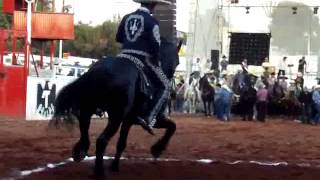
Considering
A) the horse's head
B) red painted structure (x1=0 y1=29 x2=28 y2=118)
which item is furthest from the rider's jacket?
red painted structure (x1=0 y1=29 x2=28 y2=118)

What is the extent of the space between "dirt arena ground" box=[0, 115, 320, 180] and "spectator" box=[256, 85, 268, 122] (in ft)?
33.3

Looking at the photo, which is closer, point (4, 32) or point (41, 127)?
point (41, 127)

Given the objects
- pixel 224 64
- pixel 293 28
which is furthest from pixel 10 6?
pixel 293 28

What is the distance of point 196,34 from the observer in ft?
121

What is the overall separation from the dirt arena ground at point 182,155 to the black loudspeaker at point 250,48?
780 inches

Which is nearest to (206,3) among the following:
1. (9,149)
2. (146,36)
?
(9,149)

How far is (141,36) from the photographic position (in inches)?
362

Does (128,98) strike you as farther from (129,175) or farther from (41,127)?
(41,127)

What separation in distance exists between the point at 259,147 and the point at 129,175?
6.01 m

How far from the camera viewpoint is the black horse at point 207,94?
30.9m

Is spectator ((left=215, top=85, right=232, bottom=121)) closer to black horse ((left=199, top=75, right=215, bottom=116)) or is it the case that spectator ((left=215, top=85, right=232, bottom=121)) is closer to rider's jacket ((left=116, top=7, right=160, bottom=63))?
black horse ((left=199, top=75, right=215, bottom=116))

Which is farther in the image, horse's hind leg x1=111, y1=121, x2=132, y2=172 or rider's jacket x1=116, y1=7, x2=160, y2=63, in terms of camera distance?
horse's hind leg x1=111, y1=121, x2=132, y2=172

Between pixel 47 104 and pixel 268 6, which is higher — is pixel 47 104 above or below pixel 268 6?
below

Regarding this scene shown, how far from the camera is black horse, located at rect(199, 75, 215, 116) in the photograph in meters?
30.9
